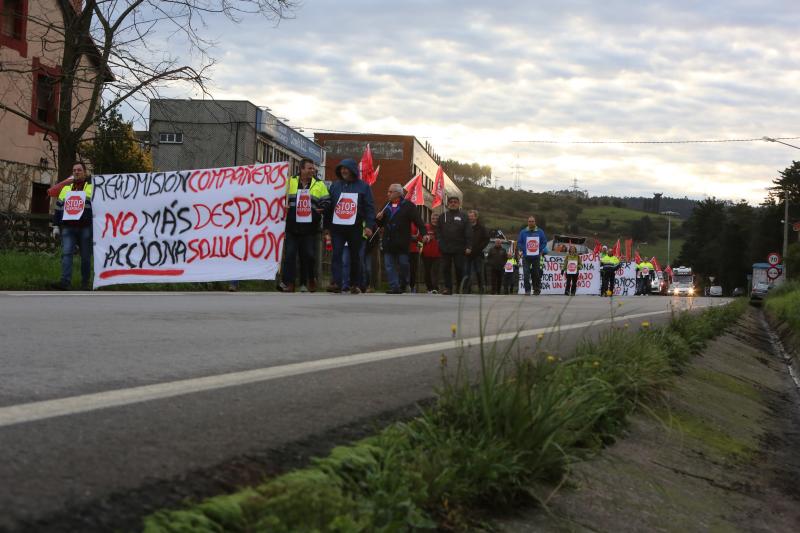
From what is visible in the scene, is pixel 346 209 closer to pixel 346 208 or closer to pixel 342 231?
pixel 346 208

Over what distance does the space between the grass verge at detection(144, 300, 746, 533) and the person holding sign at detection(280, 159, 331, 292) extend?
11695mm

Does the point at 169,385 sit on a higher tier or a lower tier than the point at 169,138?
lower

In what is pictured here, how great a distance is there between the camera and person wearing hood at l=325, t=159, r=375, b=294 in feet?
56.2

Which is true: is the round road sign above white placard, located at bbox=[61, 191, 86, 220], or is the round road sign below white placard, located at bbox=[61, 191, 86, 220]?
below

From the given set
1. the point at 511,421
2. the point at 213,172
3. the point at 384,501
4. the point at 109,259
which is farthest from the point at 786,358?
the point at 384,501

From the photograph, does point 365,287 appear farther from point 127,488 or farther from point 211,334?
point 127,488

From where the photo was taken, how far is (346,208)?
56.2 feet

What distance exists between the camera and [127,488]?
2467 millimetres

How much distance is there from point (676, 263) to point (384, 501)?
15966 centimetres

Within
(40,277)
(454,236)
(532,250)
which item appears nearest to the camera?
(40,277)

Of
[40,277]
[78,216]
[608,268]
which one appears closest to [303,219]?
[78,216]

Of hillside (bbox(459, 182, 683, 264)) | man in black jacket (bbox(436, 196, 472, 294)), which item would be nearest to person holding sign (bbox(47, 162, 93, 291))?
man in black jacket (bbox(436, 196, 472, 294))

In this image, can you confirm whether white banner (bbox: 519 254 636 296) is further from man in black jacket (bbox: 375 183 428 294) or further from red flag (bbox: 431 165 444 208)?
man in black jacket (bbox: 375 183 428 294)

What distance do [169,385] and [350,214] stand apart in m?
12.8
